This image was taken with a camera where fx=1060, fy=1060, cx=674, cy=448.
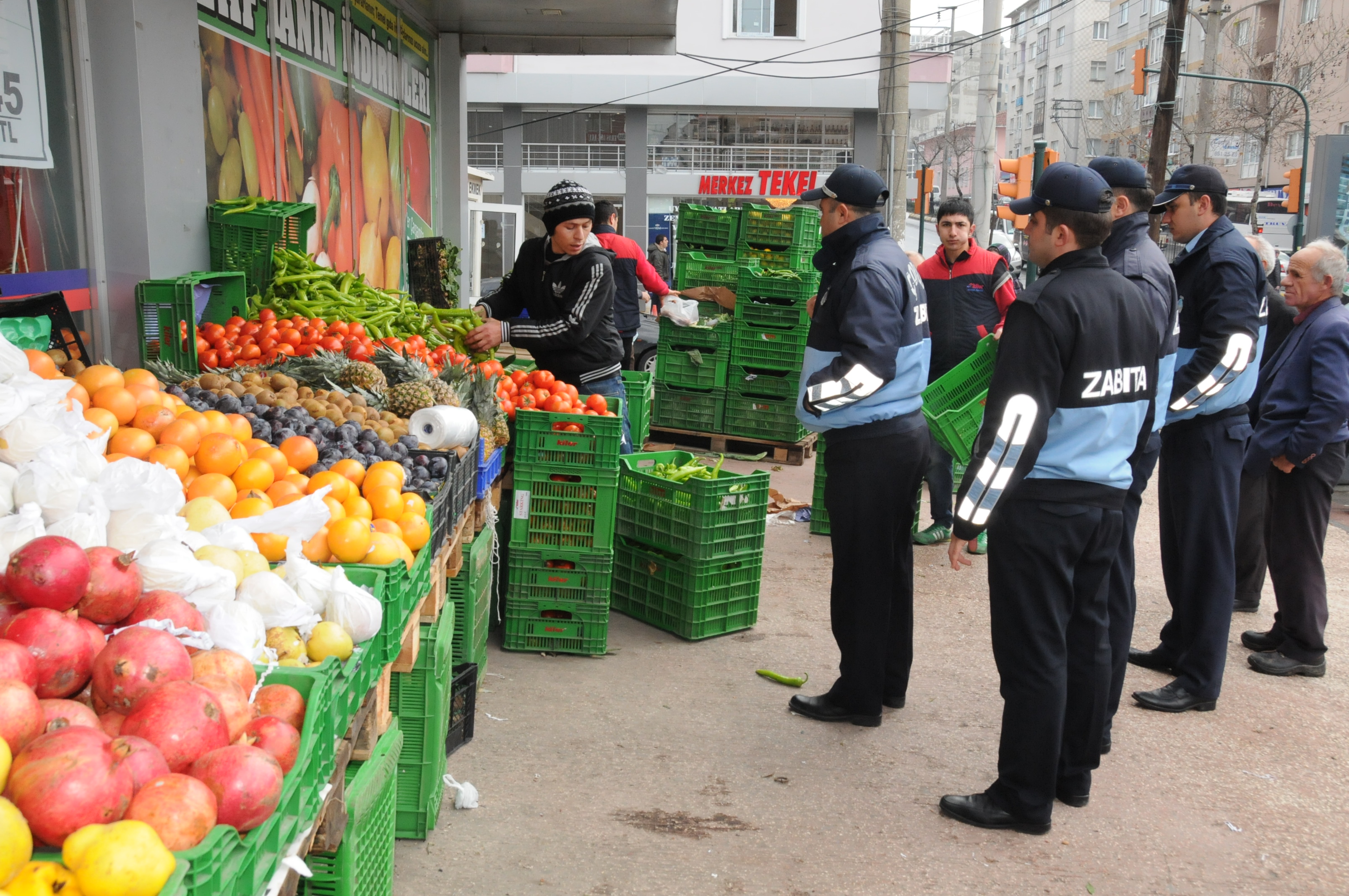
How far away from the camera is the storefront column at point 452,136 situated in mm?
12781

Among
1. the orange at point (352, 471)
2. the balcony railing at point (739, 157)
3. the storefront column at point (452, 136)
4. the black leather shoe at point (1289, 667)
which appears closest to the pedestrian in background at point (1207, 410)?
the black leather shoe at point (1289, 667)

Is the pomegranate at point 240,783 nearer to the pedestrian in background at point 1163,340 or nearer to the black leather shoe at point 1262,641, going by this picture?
the pedestrian in background at point 1163,340

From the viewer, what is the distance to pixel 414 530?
3.17 m

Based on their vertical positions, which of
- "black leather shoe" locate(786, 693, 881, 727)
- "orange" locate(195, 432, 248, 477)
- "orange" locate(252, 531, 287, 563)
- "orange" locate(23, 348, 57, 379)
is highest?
"orange" locate(23, 348, 57, 379)

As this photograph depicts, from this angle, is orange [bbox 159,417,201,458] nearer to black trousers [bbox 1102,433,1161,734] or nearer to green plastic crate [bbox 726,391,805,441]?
black trousers [bbox 1102,433,1161,734]

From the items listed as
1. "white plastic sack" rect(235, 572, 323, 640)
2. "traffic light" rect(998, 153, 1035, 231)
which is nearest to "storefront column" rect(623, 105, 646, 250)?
"traffic light" rect(998, 153, 1035, 231)

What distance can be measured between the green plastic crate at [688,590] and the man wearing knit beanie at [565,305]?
782mm

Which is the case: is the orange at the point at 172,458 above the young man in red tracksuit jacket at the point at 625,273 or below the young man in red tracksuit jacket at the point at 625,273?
below

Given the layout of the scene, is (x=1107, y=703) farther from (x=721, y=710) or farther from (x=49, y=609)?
(x=49, y=609)

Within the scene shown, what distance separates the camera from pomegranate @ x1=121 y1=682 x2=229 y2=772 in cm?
176

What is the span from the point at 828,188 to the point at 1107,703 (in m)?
2.50

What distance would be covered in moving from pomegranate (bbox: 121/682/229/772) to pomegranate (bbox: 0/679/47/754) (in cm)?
15

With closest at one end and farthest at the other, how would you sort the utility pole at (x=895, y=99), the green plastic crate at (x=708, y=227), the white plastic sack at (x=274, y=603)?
the white plastic sack at (x=274, y=603) < the green plastic crate at (x=708, y=227) < the utility pole at (x=895, y=99)

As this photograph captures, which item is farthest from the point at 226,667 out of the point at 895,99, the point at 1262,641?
the point at 895,99
